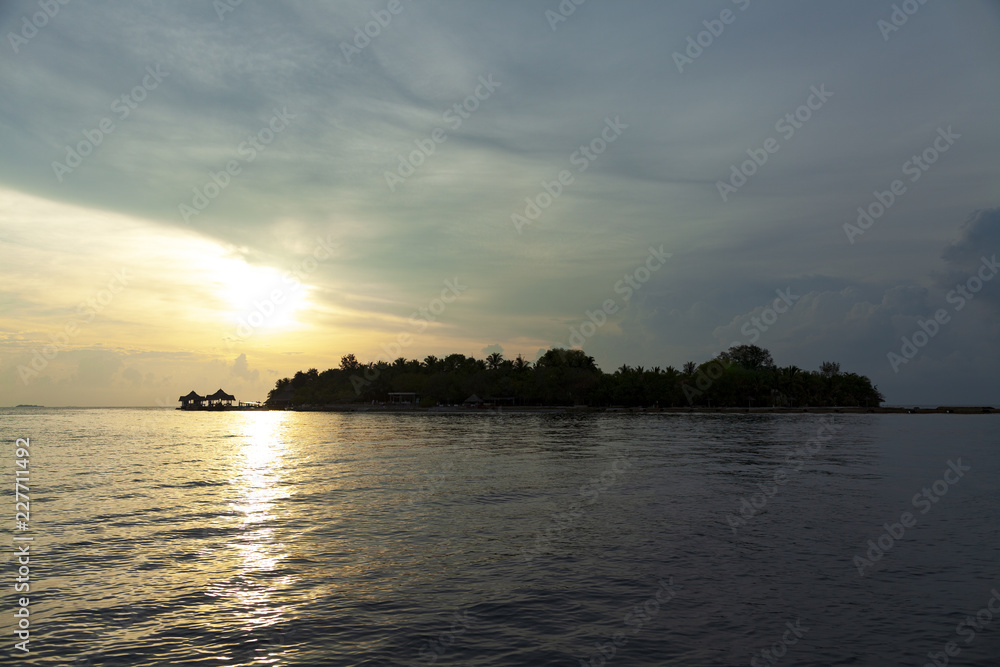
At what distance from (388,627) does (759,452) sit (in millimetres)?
43691

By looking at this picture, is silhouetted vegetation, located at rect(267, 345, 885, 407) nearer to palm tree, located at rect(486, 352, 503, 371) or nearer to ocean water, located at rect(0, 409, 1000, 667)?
palm tree, located at rect(486, 352, 503, 371)

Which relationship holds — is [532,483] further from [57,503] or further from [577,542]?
[57,503]

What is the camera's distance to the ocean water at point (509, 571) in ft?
34.0

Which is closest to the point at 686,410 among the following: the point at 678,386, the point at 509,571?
the point at 678,386

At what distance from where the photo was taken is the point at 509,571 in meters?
14.5

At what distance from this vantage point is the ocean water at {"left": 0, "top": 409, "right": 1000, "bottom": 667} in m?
10.4

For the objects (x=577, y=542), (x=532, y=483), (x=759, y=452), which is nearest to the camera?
(x=577, y=542)

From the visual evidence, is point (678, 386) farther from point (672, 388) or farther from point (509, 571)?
point (509, 571)

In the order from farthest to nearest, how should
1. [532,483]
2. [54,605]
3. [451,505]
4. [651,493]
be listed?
[532,483]
[651,493]
[451,505]
[54,605]

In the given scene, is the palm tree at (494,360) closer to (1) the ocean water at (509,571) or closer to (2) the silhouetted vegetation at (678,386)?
(2) the silhouetted vegetation at (678,386)

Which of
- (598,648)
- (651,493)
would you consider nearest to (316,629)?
(598,648)

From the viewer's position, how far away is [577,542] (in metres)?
17.4

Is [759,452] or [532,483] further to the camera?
[759,452]

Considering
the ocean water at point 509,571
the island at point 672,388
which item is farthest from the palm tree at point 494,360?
the ocean water at point 509,571
